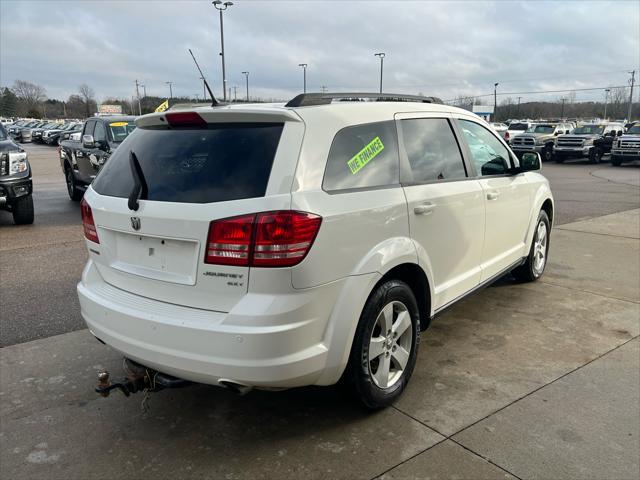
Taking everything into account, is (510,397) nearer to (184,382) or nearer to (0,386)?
(184,382)

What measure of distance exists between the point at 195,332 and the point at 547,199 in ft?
14.5

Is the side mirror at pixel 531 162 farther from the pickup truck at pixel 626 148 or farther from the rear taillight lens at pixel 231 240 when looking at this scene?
the pickup truck at pixel 626 148

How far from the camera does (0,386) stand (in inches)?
140

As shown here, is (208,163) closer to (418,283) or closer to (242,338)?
(242,338)

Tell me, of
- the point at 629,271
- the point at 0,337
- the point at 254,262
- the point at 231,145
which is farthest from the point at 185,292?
the point at 629,271

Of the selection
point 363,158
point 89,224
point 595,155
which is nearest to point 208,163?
point 363,158

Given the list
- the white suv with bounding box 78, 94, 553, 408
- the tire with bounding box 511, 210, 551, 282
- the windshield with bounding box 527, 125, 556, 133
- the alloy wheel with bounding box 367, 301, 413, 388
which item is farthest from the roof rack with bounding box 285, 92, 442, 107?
the windshield with bounding box 527, 125, 556, 133

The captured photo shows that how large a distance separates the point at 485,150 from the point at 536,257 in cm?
172

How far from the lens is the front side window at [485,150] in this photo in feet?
13.8

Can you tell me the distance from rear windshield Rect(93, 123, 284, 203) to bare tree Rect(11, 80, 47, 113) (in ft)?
360

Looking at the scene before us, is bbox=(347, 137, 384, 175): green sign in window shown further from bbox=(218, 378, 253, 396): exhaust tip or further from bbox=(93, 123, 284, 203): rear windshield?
bbox=(218, 378, 253, 396): exhaust tip

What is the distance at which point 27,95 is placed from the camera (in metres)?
103

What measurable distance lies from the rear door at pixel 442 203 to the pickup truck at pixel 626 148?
911 inches

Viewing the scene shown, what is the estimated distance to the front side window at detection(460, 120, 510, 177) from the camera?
13.8ft
